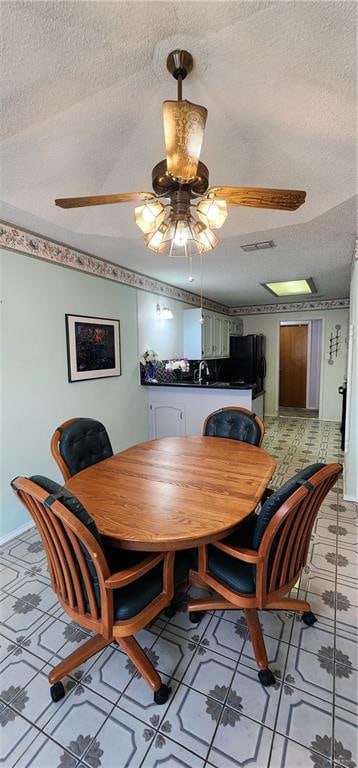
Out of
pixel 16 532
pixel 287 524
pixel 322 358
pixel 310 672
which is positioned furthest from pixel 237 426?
pixel 322 358

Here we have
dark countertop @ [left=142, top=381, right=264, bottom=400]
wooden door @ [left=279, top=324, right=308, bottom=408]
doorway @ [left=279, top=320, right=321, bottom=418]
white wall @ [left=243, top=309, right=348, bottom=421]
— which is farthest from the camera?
wooden door @ [left=279, top=324, right=308, bottom=408]

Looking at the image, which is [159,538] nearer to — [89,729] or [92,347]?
[89,729]

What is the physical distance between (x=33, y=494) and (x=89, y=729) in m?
0.93

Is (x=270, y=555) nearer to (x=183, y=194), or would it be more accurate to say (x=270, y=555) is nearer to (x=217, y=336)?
(x=183, y=194)

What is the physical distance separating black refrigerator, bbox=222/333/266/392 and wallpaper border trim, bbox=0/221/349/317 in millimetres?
897

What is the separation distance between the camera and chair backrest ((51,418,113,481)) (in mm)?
1945

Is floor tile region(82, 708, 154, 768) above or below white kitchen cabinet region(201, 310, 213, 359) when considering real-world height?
below

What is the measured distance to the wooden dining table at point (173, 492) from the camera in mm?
1226

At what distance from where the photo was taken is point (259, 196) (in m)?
1.27

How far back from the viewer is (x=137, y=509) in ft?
4.61

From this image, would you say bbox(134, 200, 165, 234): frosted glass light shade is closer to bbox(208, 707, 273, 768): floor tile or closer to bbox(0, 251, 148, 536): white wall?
bbox(0, 251, 148, 536): white wall

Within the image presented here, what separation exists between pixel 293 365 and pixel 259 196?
6.55m

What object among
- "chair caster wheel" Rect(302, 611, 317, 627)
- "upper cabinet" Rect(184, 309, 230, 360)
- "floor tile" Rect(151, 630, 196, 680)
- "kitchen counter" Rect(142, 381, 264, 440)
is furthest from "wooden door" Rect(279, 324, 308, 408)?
"floor tile" Rect(151, 630, 196, 680)

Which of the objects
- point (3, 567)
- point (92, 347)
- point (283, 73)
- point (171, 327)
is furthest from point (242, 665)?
point (171, 327)
